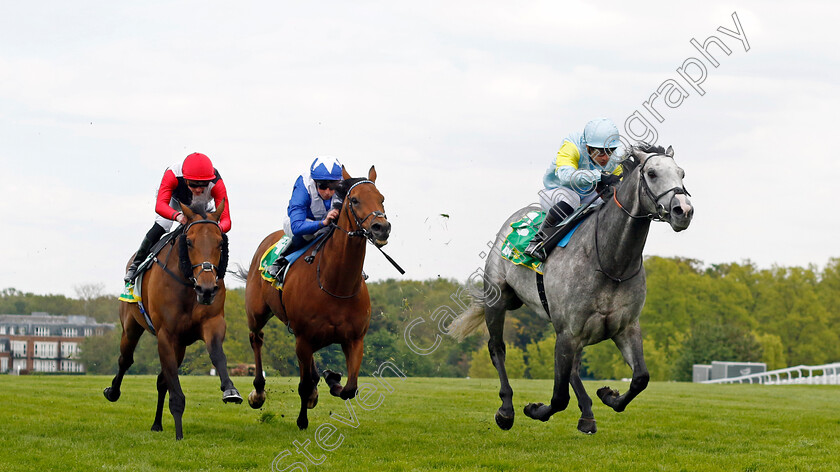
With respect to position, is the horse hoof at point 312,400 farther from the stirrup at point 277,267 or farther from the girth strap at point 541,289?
the girth strap at point 541,289

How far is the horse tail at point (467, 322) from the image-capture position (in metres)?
11.7

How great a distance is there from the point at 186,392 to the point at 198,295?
24.6ft

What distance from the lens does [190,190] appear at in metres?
10.3

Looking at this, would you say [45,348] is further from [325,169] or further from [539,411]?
[539,411]

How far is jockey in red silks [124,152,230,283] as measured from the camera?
9.96 metres

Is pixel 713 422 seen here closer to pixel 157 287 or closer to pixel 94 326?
pixel 157 287

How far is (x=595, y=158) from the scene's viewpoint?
9742 mm

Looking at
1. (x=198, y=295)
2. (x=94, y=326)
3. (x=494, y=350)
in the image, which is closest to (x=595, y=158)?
(x=494, y=350)

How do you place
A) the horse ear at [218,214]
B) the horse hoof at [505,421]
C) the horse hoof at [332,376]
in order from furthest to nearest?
the horse hoof at [332,376] < the horse hoof at [505,421] < the horse ear at [218,214]

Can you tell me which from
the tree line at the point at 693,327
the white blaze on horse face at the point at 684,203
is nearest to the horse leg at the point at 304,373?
the white blaze on horse face at the point at 684,203

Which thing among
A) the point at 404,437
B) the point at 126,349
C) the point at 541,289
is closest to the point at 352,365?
the point at 404,437

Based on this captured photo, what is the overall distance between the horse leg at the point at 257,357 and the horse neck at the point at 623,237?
480 cm

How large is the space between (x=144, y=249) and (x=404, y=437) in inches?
149

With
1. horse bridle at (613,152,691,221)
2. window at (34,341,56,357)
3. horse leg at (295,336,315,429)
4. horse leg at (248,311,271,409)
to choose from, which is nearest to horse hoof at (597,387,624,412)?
horse bridle at (613,152,691,221)
